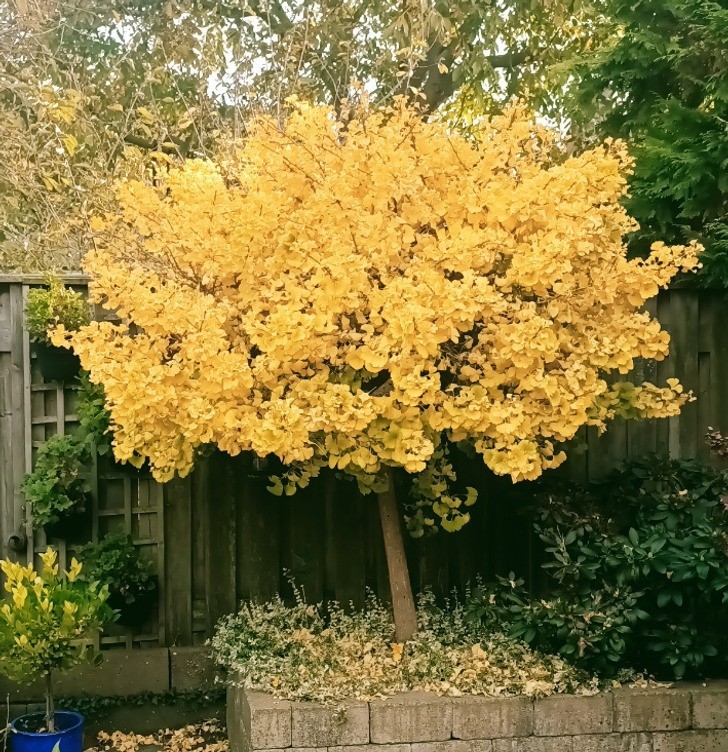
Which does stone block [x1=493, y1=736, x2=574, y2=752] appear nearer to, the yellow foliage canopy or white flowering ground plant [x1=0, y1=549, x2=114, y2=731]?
the yellow foliage canopy

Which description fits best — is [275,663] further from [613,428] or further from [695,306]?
[695,306]

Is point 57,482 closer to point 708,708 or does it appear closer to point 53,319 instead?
point 53,319

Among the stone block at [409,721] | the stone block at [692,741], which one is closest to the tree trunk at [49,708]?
the stone block at [409,721]

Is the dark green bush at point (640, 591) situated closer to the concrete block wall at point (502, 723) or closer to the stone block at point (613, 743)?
the concrete block wall at point (502, 723)

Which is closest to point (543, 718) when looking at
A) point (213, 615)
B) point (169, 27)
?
point (213, 615)

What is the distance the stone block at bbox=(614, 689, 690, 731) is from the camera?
3.72 m

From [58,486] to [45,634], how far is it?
88 cm

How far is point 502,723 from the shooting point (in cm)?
368

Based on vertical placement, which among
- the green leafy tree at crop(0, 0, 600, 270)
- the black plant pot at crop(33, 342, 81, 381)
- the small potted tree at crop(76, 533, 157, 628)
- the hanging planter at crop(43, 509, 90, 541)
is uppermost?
the green leafy tree at crop(0, 0, 600, 270)

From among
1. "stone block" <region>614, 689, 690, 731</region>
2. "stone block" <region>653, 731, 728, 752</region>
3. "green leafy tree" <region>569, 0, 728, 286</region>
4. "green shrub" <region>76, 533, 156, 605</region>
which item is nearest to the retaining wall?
"green shrub" <region>76, 533, 156, 605</region>

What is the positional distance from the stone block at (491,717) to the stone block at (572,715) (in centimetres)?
Result: 5

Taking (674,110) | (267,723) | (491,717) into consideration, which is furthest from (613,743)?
(674,110)

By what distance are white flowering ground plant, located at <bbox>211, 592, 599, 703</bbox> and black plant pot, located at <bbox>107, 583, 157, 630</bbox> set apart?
0.39 metres

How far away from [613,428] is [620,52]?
7.26 ft
